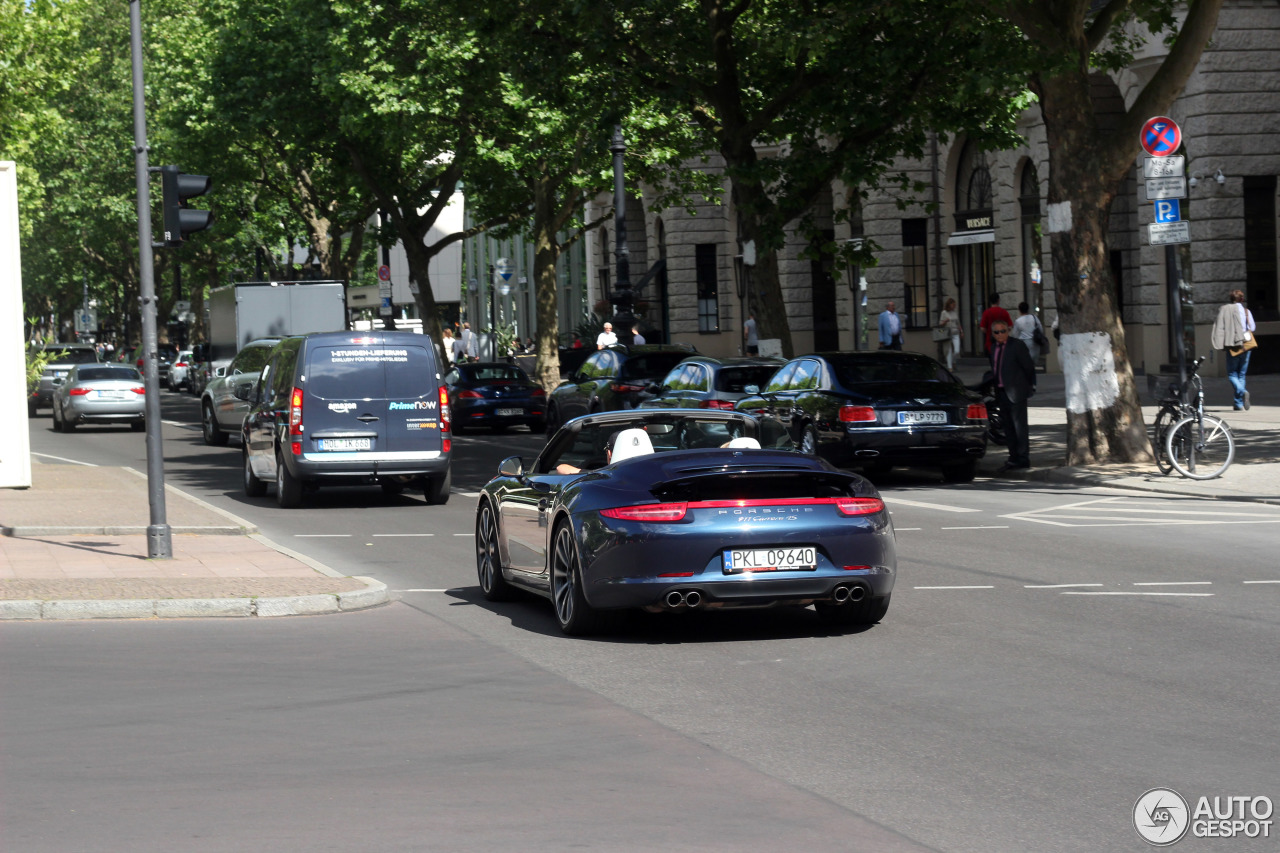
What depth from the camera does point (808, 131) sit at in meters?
26.7

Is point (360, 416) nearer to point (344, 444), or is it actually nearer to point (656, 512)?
point (344, 444)

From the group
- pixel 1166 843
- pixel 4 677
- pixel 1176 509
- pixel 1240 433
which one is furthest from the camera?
pixel 1240 433

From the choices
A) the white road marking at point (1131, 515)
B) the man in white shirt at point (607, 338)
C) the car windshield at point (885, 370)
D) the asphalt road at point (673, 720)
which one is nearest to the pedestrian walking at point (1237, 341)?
the car windshield at point (885, 370)

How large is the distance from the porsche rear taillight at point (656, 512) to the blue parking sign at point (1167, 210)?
1108cm

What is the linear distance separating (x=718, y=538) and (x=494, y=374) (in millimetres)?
23709

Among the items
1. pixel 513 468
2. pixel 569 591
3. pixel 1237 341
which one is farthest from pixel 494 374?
pixel 569 591

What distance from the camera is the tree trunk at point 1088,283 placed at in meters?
19.0

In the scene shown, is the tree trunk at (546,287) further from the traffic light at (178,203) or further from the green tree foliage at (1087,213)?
the traffic light at (178,203)

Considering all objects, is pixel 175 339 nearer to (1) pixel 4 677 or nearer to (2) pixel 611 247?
(2) pixel 611 247

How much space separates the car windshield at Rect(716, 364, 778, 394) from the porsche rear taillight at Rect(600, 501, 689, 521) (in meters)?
13.1

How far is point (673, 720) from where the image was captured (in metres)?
7.35

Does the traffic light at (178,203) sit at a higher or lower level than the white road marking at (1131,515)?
higher

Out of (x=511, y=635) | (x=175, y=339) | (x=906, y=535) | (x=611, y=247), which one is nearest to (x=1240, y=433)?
(x=906, y=535)

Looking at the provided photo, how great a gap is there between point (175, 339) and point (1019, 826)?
286 ft
